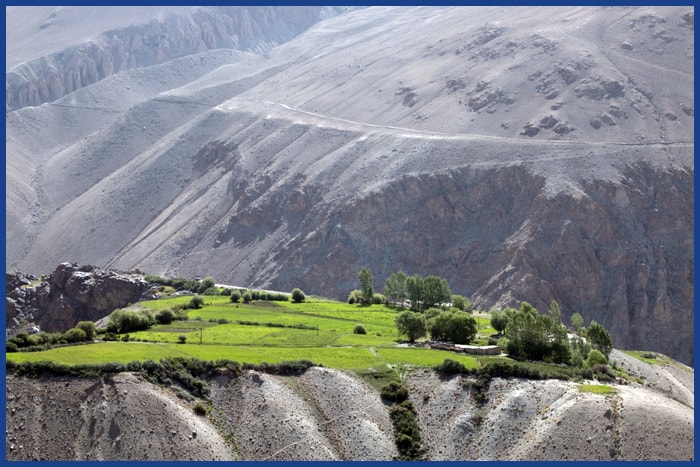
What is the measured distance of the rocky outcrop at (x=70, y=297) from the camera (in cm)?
12475

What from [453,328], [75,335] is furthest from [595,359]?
[75,335]

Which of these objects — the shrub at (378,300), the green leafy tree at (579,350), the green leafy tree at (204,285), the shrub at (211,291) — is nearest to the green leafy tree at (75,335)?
the green leafy tree at (579,350)

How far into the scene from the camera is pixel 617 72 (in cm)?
17738

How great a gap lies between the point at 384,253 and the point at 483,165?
68.8ft

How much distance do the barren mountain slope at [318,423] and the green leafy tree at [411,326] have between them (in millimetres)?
20157

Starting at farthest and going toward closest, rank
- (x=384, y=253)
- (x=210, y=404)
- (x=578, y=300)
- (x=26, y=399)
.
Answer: (x=384, y=253)
(x=578, y=300)
(x=210, y=404)
(x=26, y=399)

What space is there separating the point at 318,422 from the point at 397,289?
5479 centimetres

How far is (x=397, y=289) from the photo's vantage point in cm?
11656

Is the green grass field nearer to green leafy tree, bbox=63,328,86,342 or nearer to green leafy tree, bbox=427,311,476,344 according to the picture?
green leafy tree, bbox=63,328,86,342

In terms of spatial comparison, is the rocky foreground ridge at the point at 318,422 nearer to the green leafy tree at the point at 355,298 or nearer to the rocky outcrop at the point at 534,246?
the green leafy tree at the point at 355,298

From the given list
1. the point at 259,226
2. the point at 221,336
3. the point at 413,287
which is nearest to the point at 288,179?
the point at 259,226

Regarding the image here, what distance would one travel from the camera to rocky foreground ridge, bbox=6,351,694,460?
5772 cm

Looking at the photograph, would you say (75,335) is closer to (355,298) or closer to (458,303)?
(355,298)

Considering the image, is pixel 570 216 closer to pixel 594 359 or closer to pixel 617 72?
pixel 617 72
